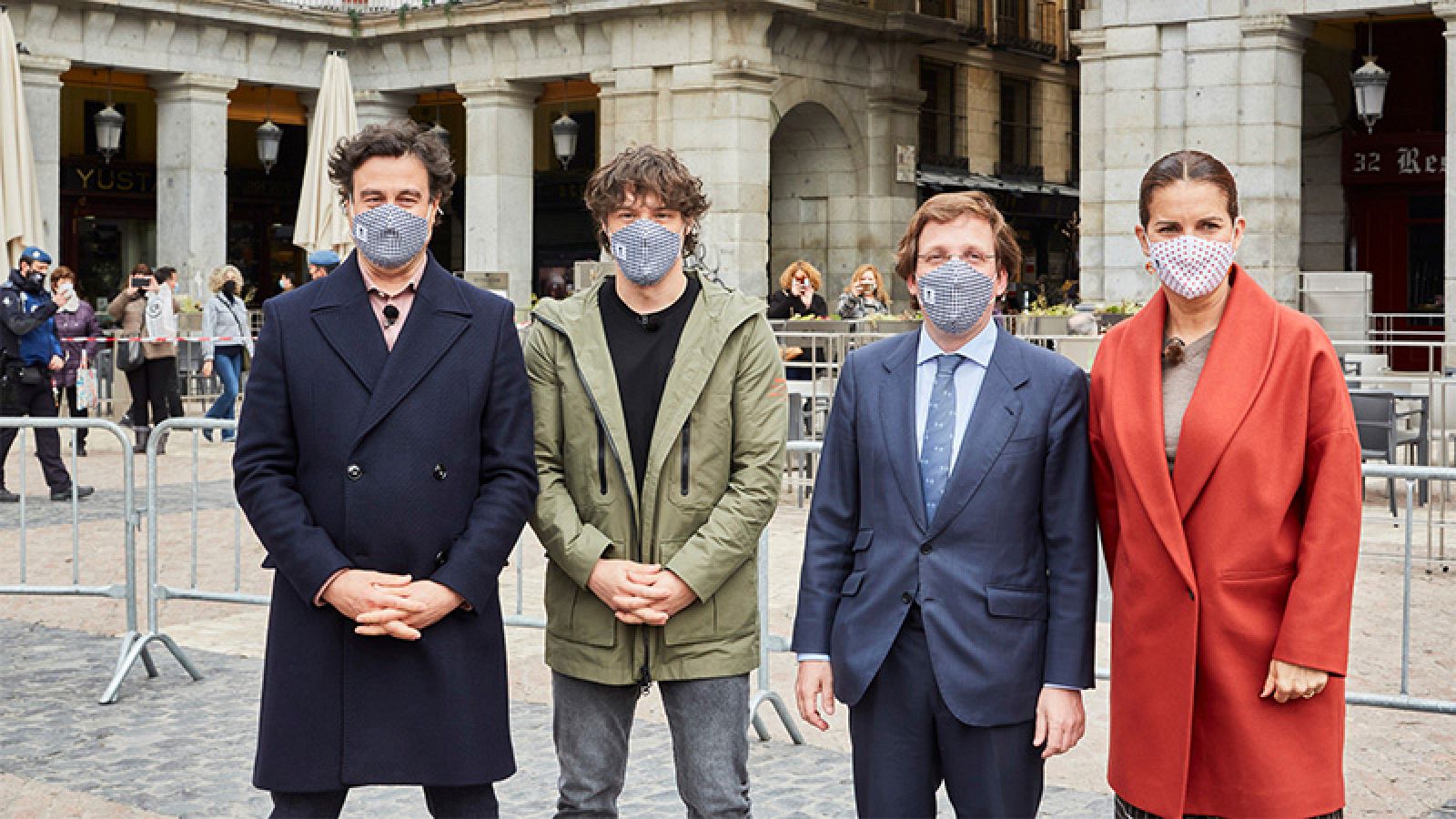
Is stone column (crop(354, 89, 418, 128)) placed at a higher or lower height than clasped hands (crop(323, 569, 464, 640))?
higher

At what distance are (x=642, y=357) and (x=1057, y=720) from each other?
56.3 inches

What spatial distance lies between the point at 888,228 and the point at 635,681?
87.9 ft

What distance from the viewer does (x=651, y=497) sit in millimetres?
4641

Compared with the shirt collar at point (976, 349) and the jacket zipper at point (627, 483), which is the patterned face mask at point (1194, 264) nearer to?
the shirt collar at point (976, 349)

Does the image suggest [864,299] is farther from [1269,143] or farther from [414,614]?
[414,614]

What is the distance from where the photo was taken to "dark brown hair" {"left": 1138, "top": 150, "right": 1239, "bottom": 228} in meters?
4.09

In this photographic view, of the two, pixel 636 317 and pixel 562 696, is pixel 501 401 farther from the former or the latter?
pixel 562 696

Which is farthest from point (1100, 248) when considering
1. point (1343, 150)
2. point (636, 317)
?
point (636, 317)

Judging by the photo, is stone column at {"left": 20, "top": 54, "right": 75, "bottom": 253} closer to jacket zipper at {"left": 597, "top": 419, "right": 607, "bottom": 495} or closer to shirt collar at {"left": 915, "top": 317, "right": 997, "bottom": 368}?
Answer: jacket zipper at {"left": 597, "top": 419, "right": 607, "bottom": 495}

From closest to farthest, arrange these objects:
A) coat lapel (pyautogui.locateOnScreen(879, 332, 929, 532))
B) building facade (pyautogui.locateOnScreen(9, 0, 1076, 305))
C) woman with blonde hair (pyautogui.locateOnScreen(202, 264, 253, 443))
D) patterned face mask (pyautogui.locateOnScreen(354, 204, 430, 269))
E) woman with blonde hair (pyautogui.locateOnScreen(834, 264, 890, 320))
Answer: coat lapel (pyautogui.locateOnScreen(879, 332, 929, 532)), patterned face mask (pyautogui.locateOnScreen(354, 204, 430, 269)), woman with blonde hair (pyautogui.locateOnScreen(834, 264, 890, 320)), woman with blonde hair (pyautogui.locateOnScreen(202, 264, 253, 443)), building facade (pyautogui.locateOnScreen(9, 0, 1076, 305))

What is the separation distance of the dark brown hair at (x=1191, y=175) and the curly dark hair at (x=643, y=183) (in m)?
1.18

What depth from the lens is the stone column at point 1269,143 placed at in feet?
68.5

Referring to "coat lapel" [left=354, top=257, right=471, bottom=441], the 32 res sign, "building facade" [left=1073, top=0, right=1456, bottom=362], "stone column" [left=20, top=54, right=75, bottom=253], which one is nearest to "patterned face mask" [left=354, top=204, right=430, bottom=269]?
"coat lapel" [left=354, top=257, right=471, bottom=441]

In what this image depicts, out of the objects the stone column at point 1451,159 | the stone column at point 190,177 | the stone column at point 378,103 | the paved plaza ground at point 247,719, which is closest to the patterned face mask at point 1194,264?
the paved plaza ground at point 247,719
